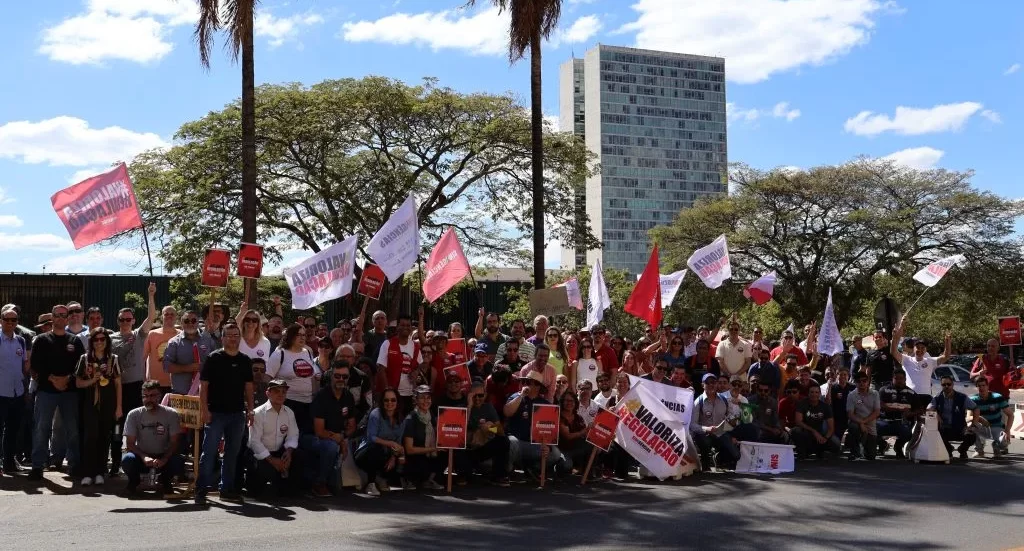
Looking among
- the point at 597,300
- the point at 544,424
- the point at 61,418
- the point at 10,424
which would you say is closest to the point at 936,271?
the point at 597,300

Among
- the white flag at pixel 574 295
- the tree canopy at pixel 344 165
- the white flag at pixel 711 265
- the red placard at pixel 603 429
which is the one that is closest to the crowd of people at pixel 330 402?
the red placard at pixel 603 429

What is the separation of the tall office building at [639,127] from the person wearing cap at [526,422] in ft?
575

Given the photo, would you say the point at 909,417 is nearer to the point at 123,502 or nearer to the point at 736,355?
the point at 736,355

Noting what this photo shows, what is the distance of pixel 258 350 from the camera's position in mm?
12250

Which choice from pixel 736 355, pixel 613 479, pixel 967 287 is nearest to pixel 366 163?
pixel 736 355

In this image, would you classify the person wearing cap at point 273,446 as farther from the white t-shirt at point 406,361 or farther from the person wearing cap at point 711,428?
the person wearing cap at point 711,428

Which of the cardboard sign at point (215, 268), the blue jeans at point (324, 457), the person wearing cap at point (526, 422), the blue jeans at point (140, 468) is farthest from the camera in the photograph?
the cardboard sign at point (215, 268)

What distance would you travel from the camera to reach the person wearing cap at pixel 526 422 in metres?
12.6

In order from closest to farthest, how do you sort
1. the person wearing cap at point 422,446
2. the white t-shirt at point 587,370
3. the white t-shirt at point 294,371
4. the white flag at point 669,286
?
the person wearing cap at point 422,446 < the white t-shirt at point 294,371 < the white t-shirt at point 587,370 < the white flag at point 669,286

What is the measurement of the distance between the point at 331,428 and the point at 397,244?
13.1 feet

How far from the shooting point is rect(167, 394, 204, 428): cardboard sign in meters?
11.0

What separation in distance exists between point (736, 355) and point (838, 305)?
2871 centimetres

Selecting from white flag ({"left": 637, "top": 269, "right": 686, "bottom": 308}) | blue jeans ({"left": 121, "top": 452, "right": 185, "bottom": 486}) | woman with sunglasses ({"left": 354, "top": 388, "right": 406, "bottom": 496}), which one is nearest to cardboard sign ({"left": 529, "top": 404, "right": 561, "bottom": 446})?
woman with sunglasses ({"left": 354, "top": 388, "right": 406, "bottom": 496})

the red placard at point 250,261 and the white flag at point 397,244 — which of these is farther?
the red placard at point 250,261
